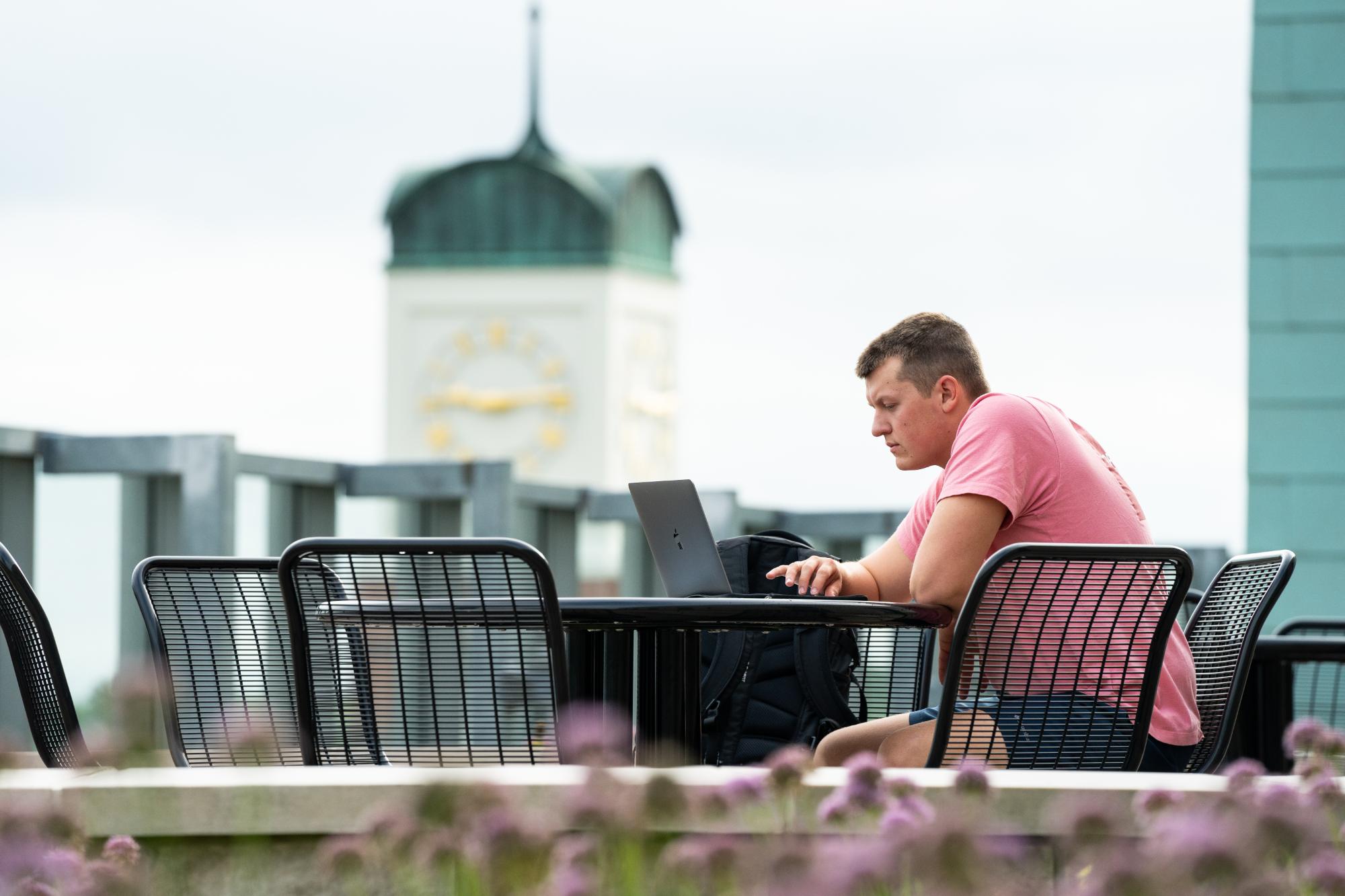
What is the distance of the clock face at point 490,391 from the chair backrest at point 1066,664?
35250mm

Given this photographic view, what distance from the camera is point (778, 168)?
32469 millimetres

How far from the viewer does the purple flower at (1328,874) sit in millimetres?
1245

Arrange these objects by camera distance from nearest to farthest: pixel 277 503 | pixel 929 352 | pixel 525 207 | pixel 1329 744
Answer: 1. pixel 1329 744
2. pixel 929 352
3. pixel 277 503
4. pixel 525 207

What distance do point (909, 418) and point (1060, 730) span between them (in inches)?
24.1

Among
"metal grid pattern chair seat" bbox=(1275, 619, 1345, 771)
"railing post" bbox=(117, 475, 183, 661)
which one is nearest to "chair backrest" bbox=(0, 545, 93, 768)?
"metal grid pattern chair seat" bbox=(1275, 619, 1345, 771)

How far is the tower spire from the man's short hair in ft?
106

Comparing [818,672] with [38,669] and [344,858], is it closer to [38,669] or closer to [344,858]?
[38,669]

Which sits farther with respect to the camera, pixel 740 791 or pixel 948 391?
pixel 948 391

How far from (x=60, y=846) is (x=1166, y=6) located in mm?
7737

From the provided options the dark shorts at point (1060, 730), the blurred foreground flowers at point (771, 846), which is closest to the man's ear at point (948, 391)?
the dark shorts at point (1060, 730)

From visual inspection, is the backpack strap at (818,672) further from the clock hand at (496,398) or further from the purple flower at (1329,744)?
the clock hand at (496,398)

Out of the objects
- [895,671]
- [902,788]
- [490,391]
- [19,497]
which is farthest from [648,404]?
[902,788]

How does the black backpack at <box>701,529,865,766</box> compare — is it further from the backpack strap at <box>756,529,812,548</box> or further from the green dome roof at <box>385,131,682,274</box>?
the green dome roof at <box>385,131,682,274</box>

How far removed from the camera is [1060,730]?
2709 mm
